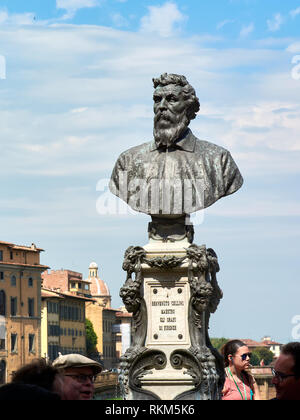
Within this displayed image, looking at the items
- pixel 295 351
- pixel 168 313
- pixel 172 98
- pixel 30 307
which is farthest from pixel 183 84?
pixel 30 307

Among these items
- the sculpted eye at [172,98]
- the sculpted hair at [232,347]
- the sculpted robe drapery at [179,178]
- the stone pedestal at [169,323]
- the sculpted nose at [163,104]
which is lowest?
the sculpted hair at [232,347]

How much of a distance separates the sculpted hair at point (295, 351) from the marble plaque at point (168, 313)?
870 centimetres

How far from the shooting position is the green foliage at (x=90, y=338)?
454 feet

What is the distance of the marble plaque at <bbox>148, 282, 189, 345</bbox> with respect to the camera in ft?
54.0

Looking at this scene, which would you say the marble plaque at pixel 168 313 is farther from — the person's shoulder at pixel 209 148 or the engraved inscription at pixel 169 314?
the person's shoulder at pixel 209 148

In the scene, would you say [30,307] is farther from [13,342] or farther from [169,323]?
[169,323]

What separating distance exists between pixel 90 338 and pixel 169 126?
406 ft

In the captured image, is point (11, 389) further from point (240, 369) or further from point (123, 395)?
point (123, 395)

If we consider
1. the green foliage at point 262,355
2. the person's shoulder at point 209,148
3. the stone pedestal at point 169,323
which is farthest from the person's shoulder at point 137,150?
the green foliage at point 262,355

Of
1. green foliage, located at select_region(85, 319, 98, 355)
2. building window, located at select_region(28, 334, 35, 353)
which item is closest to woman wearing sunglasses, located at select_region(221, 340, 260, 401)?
building window, located at select_region(28, 334, 35, 353)

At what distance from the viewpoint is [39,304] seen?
115250 mm

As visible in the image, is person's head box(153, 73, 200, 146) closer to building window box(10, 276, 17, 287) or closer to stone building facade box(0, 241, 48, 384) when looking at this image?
stone building facade box(0, 241, 48, 384)

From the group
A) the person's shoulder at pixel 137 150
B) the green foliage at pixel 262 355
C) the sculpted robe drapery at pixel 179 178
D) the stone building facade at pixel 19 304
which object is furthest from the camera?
the green foliage at pixel 262 355
